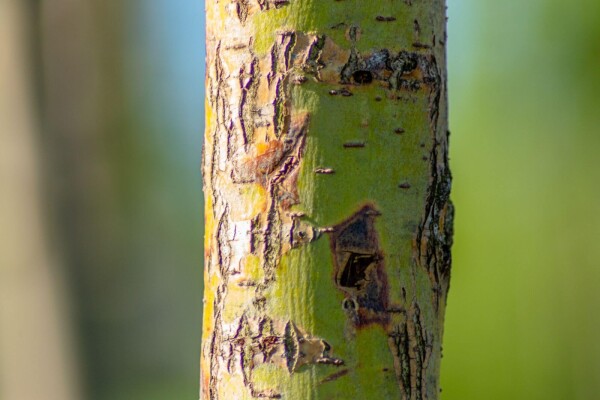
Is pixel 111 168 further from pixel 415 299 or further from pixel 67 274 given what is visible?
pixel 415 299

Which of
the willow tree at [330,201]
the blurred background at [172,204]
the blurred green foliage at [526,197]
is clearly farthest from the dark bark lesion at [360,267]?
the blurred green foliage at [526,197]

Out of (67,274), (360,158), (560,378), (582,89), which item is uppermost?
(582,89)

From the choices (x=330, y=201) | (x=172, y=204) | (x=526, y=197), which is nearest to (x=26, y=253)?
(x=172, y=204)

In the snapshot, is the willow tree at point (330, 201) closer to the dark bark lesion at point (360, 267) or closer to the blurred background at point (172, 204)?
the dark bark lesion at point (360, 267)

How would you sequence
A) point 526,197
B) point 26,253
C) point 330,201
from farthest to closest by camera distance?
point 526,197, point 26,253, point 330,201

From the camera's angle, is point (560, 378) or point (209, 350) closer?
point (209, 350)

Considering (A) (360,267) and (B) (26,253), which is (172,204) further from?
(A) (360,267)

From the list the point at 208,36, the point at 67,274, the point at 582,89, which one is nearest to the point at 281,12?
the point at 208,36
